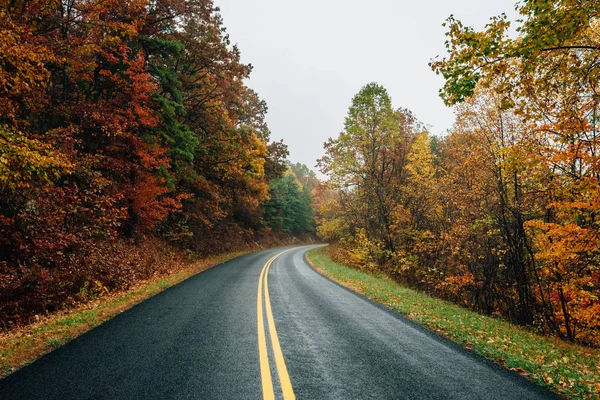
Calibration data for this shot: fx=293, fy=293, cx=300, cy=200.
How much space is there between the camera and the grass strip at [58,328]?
4.77 meters

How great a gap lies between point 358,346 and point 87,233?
32.6 feet

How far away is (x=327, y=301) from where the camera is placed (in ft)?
30.7


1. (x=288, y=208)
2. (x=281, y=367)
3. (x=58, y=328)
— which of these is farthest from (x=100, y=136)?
(x=288, y=208)

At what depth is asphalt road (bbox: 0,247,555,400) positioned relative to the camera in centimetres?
373

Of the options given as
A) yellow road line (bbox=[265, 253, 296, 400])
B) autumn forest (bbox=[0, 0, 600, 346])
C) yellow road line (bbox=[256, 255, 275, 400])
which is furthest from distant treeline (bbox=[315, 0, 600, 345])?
yellow road line (bbox=[256, 255, 275, 400])

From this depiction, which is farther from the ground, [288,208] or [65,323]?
[288,208]

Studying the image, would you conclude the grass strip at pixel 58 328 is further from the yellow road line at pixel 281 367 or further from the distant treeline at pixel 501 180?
the distant treeline at pixel 501 180

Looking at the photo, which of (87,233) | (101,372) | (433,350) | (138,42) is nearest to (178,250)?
(87,233)

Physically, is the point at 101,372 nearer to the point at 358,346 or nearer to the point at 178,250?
the point at 358,346

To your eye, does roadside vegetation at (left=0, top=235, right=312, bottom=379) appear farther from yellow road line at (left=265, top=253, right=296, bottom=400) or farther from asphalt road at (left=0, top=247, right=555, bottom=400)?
yellow road line at (left=265, top=253, right=296, bottom=400)

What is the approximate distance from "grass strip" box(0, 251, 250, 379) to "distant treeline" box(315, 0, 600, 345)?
8.84 m

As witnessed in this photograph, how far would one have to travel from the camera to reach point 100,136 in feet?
42.1

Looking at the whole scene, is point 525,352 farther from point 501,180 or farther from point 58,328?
point 58,328

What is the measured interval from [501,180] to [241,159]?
1492 cm
